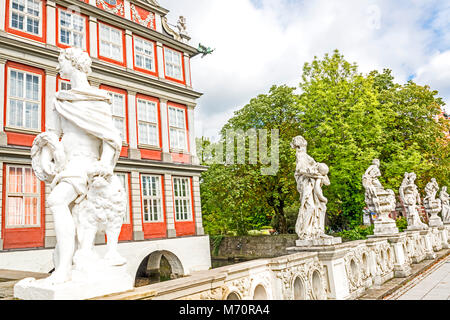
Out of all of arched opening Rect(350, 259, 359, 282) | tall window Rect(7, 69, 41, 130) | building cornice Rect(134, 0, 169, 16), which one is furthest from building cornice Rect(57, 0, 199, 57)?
arched opening Rect(350, 259, 359, 282)

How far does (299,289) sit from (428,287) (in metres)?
3.92

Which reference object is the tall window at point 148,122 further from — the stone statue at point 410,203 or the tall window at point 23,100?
the stone statue at point 410,203

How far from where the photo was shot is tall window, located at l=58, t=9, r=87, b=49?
15570 mm

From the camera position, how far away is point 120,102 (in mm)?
17062

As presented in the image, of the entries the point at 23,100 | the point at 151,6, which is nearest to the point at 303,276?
the point at 23,100

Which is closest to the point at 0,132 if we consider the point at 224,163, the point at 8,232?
the point at 8,232

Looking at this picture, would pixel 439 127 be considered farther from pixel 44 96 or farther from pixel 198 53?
pixel 44 96

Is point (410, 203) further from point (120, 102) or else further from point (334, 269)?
point (120, 102)

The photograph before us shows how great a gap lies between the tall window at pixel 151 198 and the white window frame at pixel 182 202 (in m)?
0.91

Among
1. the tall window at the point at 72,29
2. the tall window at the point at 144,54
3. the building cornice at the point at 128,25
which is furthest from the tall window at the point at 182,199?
the tall window at the point at 72,29

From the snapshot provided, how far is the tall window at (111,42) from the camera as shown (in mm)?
16938

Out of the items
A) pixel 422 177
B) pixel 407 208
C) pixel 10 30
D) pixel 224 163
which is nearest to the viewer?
pixel 407 208

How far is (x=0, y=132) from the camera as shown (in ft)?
42.2

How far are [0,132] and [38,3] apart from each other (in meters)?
6.01
